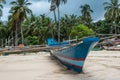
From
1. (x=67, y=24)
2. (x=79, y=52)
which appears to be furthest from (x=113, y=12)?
(x=79, y=52)

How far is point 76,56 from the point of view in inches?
611

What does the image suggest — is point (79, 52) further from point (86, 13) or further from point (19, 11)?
point (86, 13)

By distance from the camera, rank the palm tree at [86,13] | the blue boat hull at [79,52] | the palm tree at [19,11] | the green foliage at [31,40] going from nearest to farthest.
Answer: the blue boat hull at [79,52], the palm tree at [19,11], the green foliage at [31,40], the palm tree at [86,13]

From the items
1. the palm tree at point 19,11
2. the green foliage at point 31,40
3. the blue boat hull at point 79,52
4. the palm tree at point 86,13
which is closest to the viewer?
the blue boat hull at point 79,52

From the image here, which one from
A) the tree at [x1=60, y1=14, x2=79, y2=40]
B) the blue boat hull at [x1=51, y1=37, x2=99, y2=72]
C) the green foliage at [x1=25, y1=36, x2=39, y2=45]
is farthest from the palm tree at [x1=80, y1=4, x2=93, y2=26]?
the blue boat hull at [x1=51, y1=37, x2=99, y2=72]

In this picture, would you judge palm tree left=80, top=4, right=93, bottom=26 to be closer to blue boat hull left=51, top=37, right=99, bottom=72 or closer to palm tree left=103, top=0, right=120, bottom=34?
palm tree left=103, top=0, right=120, bottom=34

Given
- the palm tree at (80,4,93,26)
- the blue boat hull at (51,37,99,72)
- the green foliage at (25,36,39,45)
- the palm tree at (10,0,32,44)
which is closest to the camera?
the blue boat hull at (51,37,99,72)

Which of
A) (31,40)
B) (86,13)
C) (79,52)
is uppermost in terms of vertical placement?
(86,13)

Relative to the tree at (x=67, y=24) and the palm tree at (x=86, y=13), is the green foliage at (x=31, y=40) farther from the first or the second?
the palm tree at (x=86, y=13)

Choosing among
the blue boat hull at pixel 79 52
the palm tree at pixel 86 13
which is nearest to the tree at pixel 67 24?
the palm tree at pixel 86 13

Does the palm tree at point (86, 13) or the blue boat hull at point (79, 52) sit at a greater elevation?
the palm tree at point (86, 13)

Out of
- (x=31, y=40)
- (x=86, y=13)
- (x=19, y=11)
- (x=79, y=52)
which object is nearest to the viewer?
(x=79, y=52)

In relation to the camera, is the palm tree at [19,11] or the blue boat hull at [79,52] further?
the palm tree at [19,11]

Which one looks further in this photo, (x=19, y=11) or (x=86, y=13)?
(x=86, y=13)
